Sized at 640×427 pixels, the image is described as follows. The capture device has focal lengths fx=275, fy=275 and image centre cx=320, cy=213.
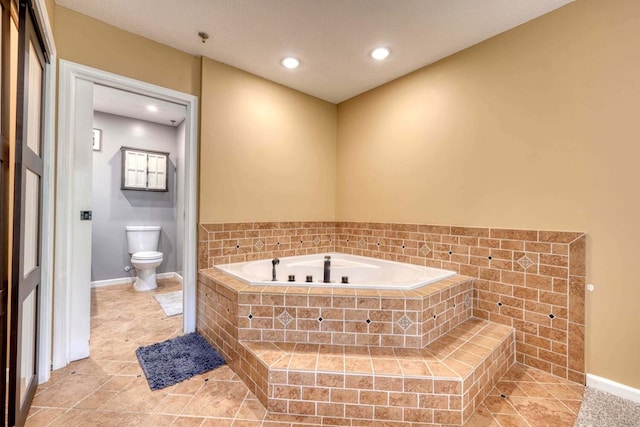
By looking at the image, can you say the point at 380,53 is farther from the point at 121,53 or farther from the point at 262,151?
the point at 121,53

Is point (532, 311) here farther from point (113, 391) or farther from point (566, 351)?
point (113, 391)

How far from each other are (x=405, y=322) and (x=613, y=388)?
1249 mm

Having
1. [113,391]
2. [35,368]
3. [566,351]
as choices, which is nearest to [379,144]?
[566,351]

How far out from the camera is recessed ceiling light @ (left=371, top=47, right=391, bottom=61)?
2.27 metres

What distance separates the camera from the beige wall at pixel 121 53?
6.19ft

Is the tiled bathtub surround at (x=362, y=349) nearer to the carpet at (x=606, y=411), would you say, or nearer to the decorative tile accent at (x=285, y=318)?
the decorative tile accent at (x=285, y=318)

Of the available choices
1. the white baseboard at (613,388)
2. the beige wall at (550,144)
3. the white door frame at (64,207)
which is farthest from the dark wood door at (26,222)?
the white baseboard at (613,388)

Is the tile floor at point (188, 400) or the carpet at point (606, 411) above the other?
the carpet at point (606, 411)

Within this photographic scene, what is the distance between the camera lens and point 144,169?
409 cm

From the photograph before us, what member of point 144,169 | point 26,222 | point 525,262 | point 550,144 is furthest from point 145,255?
point 550,144

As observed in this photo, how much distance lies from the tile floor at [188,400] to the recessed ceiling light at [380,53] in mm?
2562

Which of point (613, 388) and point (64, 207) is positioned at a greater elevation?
point (64, 207)

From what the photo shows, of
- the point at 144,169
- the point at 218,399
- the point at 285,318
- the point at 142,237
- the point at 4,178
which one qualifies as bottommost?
the point at 218,399

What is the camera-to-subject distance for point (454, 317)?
202 centimetres
